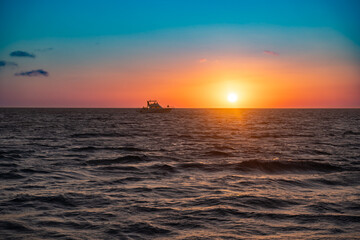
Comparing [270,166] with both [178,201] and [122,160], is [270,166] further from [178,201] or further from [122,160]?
[178,201]

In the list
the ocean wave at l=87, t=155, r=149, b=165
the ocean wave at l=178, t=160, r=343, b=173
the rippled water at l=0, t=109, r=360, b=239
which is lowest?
the ocean wave at l=87, t=155, r=149, b=165

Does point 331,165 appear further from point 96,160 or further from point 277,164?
point 96,160

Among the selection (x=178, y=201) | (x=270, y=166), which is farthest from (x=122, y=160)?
(x=178, y=201)

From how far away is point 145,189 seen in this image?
10.5 m

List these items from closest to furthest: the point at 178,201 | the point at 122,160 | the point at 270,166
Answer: the point at 178,201 < the point at 270,166 < the point at 122,160

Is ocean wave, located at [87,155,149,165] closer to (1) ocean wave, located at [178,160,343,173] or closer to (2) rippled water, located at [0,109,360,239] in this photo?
(2) rippled water, located at [0,109,360,239]

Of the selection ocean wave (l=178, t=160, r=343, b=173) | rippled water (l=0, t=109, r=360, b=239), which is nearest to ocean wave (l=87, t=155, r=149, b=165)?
rippled water (l=0, t=109, r=360, b=239)

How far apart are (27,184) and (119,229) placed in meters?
5.92

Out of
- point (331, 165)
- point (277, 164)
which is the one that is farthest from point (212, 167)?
point (331, 165)

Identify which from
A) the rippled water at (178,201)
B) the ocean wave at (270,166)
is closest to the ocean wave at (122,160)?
the rippled water at (178,201)

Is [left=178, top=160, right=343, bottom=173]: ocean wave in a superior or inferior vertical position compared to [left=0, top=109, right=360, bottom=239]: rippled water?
inferior

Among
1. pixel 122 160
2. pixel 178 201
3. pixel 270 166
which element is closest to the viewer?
pixel 178 201

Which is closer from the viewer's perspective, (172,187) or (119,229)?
(119,229)

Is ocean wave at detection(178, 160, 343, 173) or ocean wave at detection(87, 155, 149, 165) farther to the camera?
ocean wave at detection(87, 155, 149, 165)
